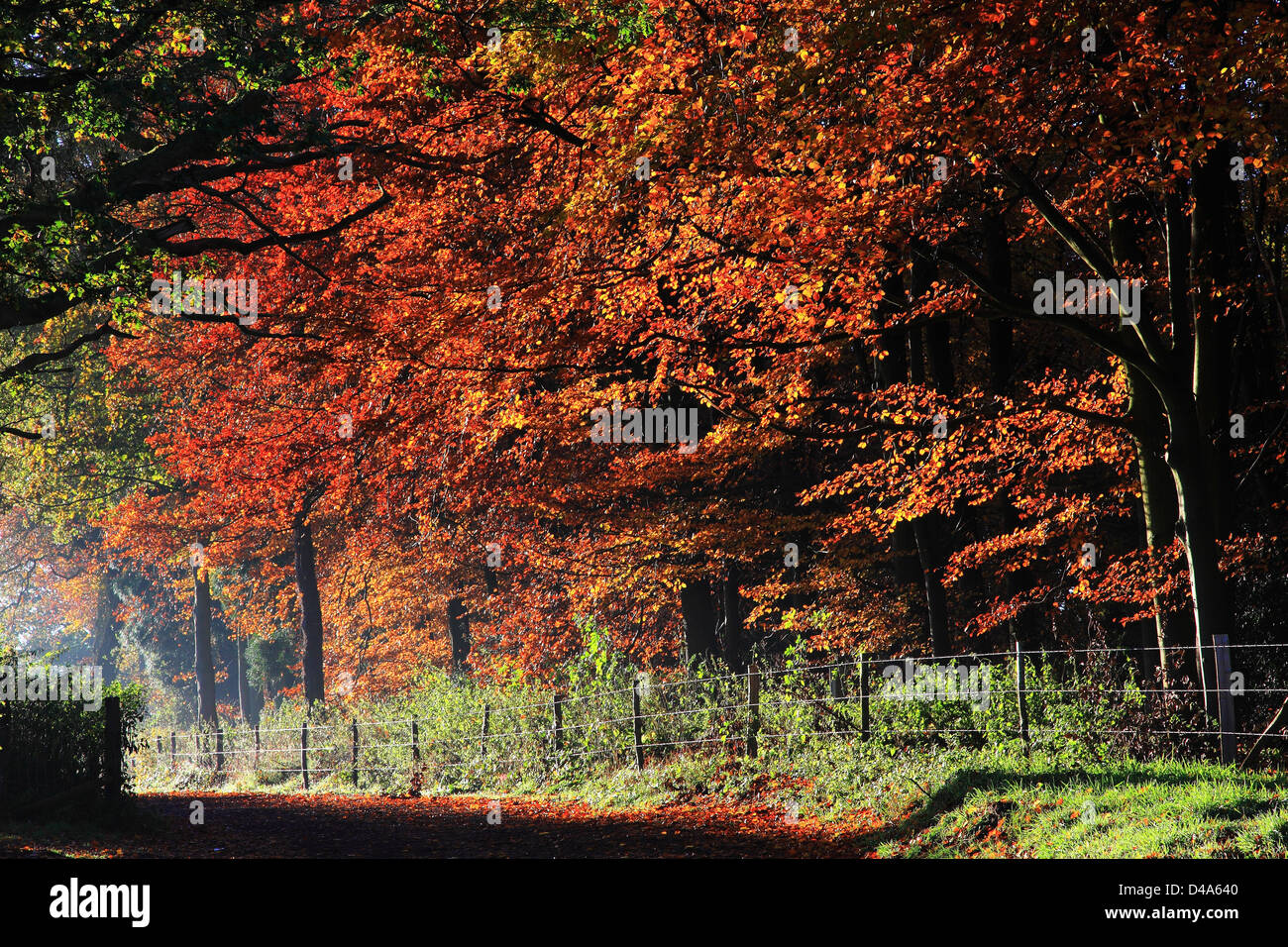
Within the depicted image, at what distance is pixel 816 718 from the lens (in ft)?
51.3

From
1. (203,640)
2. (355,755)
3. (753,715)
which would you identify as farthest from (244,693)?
(753,715)

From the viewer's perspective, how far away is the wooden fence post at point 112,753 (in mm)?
14820

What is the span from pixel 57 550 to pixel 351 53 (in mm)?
59165

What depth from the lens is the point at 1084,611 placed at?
1731 cm

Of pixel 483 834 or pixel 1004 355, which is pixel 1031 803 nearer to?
pixel 483 834

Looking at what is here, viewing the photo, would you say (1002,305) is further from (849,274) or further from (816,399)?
(816,399)

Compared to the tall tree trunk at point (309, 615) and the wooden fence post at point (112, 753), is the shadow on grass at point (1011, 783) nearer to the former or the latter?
the wooden fence post at point (112, 753)

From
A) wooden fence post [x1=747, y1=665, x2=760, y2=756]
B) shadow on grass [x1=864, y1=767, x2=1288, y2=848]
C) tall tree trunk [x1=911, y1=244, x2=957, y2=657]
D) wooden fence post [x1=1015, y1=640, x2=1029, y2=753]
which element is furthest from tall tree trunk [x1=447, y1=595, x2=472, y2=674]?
shadow on grass [x1=864, y1=767, x2=1288, y2=848]

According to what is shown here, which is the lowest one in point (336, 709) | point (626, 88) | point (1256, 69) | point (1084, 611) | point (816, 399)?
point (336, 709)

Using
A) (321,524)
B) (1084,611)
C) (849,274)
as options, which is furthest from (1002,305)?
(321,524)

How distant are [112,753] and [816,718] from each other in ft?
31.4

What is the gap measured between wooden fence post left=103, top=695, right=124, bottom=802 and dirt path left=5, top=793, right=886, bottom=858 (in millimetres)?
582

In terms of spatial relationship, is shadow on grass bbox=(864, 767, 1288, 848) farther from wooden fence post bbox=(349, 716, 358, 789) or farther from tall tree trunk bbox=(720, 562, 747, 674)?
A: wooden fence post bbox=(349, 716, 358, 789)

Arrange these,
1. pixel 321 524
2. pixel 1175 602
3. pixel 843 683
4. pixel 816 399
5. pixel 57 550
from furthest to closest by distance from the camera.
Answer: pixel 57 550 → pixel 321 524 → pixel 816 399 → pixel 843 683 → pixel 1175 602
